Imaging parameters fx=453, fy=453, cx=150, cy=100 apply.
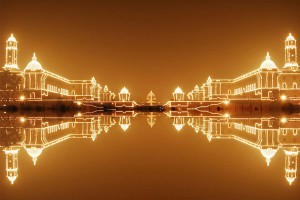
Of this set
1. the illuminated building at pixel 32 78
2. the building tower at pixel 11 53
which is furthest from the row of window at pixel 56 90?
the building tower at pixel 11 53

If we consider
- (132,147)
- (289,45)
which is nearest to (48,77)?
(289,45)

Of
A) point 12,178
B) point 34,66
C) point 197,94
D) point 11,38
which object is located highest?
point 11,38

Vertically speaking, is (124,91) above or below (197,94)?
above

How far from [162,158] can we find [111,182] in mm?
2949

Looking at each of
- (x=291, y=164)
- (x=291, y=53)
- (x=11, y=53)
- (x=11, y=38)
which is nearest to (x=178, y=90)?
(x=291, y=53)

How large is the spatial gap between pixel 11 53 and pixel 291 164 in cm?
7312

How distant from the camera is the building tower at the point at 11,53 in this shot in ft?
248

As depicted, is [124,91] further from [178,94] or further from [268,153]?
[268,153]

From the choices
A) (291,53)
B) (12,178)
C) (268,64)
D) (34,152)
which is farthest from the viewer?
(291,53)

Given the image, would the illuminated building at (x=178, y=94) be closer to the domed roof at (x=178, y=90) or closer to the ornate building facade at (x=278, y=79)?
the domed roof at (x=178, y=90)

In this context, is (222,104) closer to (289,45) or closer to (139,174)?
(289,45)

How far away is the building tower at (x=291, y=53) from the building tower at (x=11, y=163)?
70.3 meters

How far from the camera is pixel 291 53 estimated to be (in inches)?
3027

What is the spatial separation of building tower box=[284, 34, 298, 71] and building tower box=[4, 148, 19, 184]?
70267 millimetres
